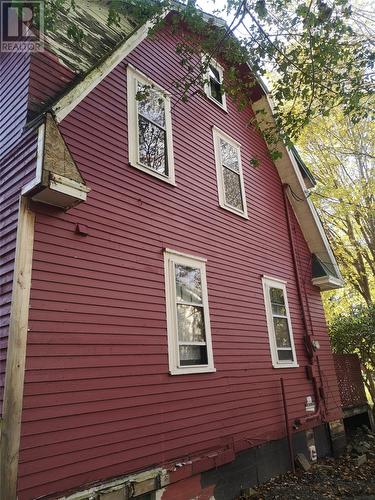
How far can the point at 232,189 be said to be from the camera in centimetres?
946

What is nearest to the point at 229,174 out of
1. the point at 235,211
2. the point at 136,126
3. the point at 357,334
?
the point at 235,211

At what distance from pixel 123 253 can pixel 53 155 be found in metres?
1.82

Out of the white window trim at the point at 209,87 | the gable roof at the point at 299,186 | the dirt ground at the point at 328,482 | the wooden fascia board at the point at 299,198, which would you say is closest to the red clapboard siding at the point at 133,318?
the white window trim at the point at 209,87

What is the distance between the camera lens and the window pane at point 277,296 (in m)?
9.70

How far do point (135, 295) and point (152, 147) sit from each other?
2.96 metres

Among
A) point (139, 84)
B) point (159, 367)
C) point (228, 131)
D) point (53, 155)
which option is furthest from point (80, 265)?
point (228, 131)

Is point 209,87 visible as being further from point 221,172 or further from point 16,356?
point 16,356

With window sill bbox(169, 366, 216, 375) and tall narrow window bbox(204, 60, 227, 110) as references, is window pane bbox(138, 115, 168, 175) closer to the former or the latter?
tall narrow window bbox(204, 60, 227, 110)

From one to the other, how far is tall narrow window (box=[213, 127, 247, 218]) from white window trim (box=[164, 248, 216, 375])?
198 centimetres

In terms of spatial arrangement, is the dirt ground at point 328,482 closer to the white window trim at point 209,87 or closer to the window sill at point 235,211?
the window sill at point 235,211

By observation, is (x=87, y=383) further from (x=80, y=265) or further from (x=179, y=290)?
(x=179, y=290)

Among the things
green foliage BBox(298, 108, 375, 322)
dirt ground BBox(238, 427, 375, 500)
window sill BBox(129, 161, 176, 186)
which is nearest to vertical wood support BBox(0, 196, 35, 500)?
window sill BBox(129, 161, 176, 186)

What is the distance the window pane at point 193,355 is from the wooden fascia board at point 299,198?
19.4 feet

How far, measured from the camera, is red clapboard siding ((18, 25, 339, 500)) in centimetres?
469
